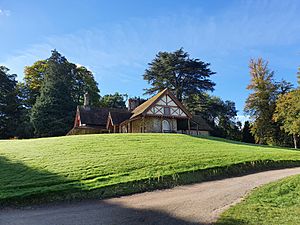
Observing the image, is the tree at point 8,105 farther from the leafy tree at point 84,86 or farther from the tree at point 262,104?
the tree at point 262,104

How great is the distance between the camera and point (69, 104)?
147ft

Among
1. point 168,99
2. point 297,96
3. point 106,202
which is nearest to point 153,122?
point 168,99

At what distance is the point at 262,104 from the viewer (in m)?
39.8

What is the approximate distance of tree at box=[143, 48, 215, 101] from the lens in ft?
148

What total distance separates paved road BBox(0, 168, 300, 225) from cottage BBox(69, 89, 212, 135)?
20.7m

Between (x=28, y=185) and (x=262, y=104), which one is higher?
(x=262, y=104)

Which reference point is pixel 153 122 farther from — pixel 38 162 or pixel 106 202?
pixel 106 202

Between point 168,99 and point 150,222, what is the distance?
2617 cm

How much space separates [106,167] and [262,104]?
32.9 meters

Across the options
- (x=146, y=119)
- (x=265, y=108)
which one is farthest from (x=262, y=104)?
(x=146, y=119)

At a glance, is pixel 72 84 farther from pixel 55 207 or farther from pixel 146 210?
pixel 146 210

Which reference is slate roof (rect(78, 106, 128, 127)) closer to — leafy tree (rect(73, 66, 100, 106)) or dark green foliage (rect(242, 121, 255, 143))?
leafy tree (rect(73, 66, 100, 106))

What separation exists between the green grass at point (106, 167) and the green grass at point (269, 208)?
3210 millimetres

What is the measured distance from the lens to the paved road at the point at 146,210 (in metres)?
7.06
